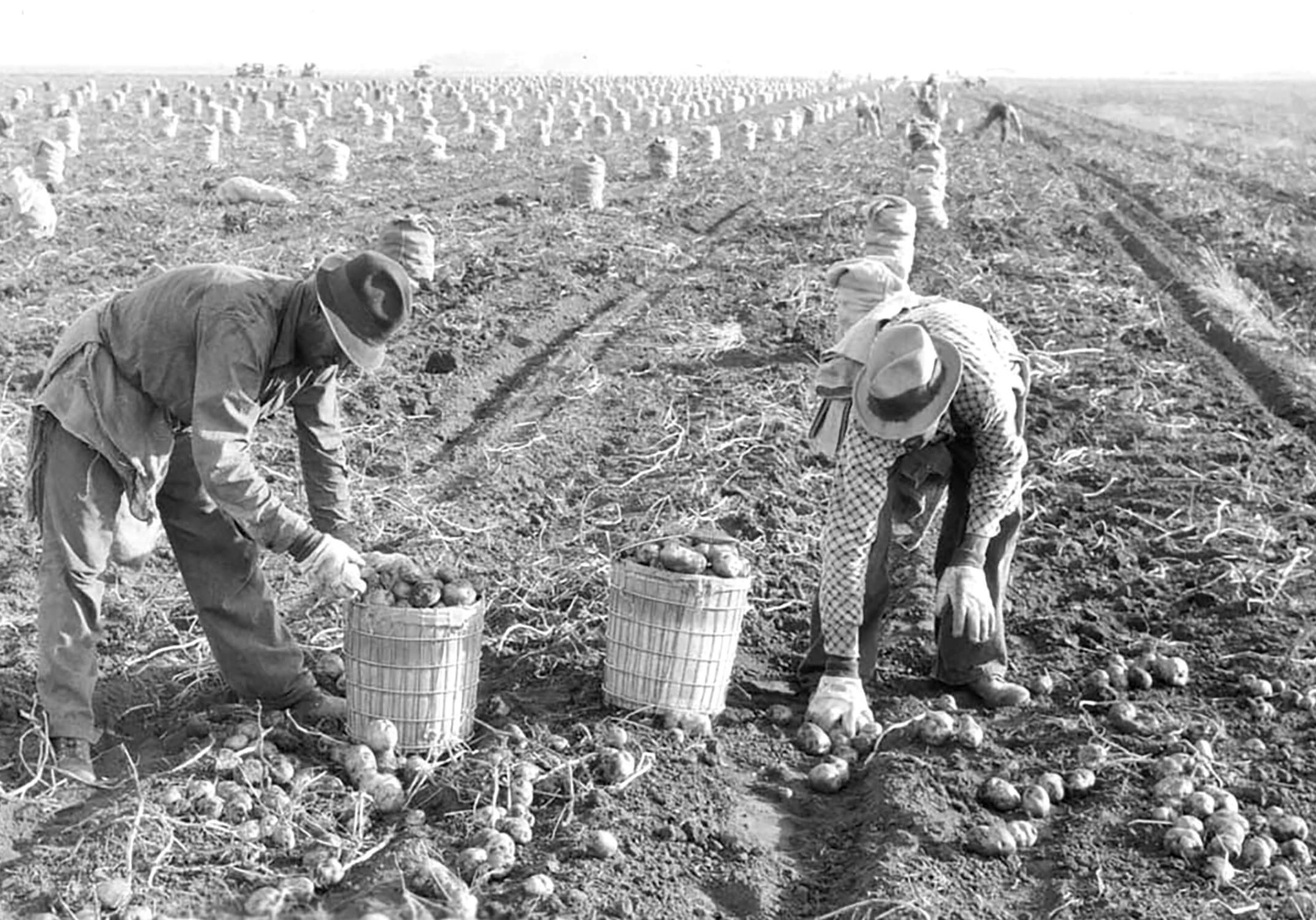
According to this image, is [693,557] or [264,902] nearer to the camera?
[264,902]

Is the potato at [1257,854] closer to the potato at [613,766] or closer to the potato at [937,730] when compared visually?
the potato at [937,730]

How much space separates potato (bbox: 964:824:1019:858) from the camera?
3.55 meters

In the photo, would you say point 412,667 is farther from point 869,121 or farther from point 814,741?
point 869,121

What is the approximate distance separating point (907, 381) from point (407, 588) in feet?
A: 5.06

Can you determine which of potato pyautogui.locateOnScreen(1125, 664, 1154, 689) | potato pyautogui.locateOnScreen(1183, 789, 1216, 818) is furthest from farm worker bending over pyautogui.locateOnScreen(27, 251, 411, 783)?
potato pyautogui.locateOnScreen(1125, 664, 1154, 689)

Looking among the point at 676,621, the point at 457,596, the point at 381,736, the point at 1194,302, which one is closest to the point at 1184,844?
the point at 676,621

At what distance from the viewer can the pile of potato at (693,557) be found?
12.8ft

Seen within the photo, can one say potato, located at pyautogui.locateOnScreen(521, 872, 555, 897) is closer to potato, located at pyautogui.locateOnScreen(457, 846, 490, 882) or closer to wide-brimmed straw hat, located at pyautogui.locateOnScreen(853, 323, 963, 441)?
potato, located at pyautogui.locateOnScreen(457, 846, 490, 882)

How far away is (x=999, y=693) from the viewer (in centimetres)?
441

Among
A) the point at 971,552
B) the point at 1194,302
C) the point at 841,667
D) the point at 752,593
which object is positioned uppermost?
the point at 971,552

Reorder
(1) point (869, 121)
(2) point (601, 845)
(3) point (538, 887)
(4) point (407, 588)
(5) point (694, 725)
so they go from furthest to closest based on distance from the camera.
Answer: (1) point (869, 121) < (5) point (694, 725) < (4) point (407, 588) < (2) point (601, 845) < (3) point (538, 887)

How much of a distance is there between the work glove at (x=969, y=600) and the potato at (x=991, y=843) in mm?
589

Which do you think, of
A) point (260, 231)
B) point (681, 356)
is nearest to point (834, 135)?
point (260, 231)

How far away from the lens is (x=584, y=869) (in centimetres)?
333
